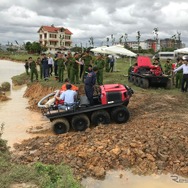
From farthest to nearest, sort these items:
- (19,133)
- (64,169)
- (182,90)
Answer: (182,90), (19,133), (64,169)

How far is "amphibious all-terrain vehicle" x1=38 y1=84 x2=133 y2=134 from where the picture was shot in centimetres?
1023

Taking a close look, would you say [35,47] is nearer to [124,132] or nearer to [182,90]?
[182,90]

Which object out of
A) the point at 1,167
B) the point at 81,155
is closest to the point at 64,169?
the point at 1,167

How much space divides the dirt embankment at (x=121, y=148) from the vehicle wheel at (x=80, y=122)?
1.85ft

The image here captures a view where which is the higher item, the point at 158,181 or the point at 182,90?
the point at 182,90

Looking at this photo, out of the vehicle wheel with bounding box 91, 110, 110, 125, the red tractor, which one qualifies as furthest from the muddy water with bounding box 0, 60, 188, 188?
the red tractor

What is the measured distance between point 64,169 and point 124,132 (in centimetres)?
370

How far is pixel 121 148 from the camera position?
7926 millimetres

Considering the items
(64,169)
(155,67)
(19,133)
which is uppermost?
(155,67)

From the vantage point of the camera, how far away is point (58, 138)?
934 centimetres

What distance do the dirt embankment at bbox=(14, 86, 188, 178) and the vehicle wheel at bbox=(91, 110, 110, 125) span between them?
0.39 metres

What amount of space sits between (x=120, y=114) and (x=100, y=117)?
0.67m

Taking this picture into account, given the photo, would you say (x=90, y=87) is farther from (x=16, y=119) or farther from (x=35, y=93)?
(x=35, y=93)

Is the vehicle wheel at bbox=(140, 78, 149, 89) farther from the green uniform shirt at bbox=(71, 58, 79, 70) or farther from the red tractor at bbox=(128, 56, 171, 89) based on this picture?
the green uniform shirt at bbox=(71, 58, 79, 70)
